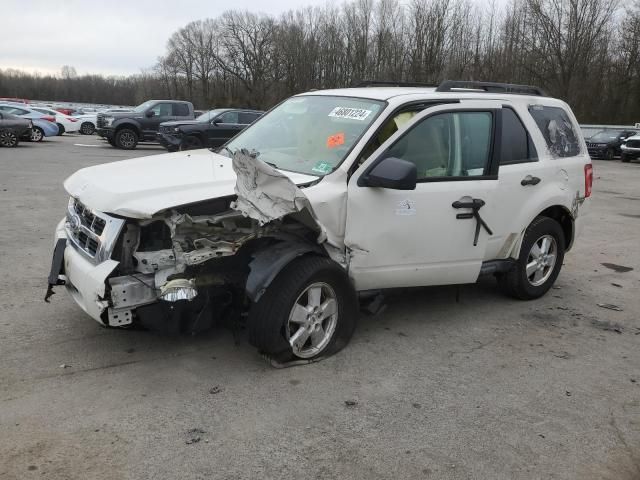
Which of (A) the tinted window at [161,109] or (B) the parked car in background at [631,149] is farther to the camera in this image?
(B) the parked car in background at [631,149]

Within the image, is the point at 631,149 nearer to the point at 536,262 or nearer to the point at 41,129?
the point at 536,262

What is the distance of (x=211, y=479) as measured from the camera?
2.72 metres

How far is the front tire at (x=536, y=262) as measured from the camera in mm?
5199

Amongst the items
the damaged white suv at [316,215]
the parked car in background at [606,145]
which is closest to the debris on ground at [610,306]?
the damaged white suv at [316,215]

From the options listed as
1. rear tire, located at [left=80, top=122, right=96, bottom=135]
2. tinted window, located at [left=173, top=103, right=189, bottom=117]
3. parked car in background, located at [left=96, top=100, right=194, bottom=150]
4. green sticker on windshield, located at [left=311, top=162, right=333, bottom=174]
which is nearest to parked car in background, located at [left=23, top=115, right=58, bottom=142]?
parked car in background, located at [left=96, top=100, right=194, bottom=150]

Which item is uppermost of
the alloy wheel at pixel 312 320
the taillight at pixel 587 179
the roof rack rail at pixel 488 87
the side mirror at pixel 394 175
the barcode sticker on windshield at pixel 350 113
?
the roof rack rail at pixel 488 87

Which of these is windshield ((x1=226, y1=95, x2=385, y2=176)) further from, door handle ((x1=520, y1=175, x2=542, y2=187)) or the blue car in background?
the blue car in background

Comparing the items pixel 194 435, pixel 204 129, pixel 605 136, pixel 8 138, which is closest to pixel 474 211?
pixel 194 435

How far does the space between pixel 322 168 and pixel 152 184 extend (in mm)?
1190

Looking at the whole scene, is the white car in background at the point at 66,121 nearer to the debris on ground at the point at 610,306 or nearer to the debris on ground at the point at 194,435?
the debris on ground at the point at 610,306

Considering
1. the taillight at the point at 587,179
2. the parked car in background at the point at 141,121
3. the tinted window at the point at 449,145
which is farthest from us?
the parked car in background at the point at 141,121

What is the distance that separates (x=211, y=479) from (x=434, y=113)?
309 centimetres

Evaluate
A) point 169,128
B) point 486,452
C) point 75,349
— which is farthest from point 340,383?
point 169,128

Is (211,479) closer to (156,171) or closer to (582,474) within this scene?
(582,474)
